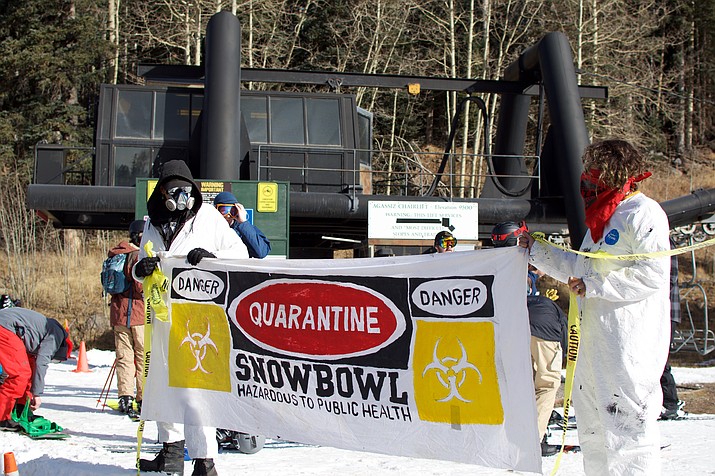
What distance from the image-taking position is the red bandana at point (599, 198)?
3838 millimetres

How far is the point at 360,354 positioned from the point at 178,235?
150 centimetres

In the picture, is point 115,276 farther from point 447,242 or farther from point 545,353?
point 545,353

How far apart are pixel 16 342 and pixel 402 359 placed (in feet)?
12.3

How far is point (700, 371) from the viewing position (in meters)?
13.0

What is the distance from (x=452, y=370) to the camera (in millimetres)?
4168

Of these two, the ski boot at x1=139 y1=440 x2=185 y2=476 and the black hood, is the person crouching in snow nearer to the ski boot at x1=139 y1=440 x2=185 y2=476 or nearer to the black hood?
the ski boot at x1=139 y1=440 x2=185 y2=476

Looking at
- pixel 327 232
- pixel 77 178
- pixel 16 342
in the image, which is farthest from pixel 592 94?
pixel 77 178

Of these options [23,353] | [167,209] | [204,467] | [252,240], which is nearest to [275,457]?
[204,467]

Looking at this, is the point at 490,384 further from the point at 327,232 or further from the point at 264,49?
the point at 264,49

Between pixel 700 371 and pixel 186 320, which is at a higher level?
pixel 186 320

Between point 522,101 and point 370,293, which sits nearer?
point 370,293

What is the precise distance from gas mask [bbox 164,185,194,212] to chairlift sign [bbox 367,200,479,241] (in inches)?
355

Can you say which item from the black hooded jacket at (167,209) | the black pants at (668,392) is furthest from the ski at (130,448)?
the black pants at (668,392)

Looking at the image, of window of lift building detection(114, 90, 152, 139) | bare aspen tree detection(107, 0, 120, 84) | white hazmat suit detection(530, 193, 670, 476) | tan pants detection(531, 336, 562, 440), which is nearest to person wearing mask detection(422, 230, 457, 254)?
tan pants detection(531, 336, 562, 440)
